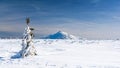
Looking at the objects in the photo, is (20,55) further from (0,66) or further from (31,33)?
(0,66)

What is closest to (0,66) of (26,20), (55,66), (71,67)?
(55,66)

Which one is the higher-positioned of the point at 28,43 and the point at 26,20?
the point at 26,20

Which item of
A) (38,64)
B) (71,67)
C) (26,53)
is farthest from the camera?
(26,53)

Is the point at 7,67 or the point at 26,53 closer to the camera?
the point at 7,67

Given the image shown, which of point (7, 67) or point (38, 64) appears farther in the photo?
point (38, 64)

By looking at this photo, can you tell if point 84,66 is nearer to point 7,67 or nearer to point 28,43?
point 7,67

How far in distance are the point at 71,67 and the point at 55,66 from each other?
5.09 feet

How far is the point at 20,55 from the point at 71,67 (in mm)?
9240

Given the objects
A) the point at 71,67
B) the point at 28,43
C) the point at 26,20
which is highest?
the point at 26,20

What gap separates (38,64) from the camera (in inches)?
853

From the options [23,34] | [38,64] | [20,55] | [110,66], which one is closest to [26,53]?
[20,55]

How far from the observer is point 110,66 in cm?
2028

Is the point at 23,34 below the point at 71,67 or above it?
above

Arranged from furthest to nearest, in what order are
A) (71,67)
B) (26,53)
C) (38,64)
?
(26,53)
(38,64)
(71,67)
